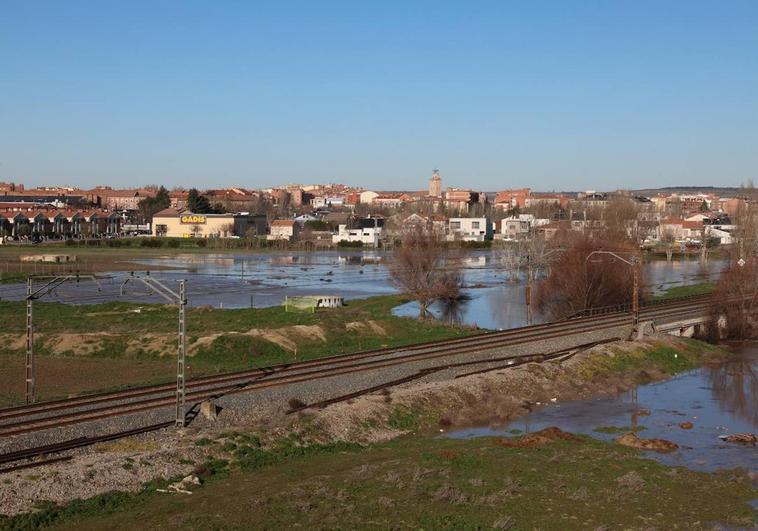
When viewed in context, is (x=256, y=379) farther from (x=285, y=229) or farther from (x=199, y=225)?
(x=285, y=229)

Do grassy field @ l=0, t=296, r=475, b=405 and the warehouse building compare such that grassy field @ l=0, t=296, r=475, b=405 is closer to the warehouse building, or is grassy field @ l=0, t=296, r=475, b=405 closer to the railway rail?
the railway rail

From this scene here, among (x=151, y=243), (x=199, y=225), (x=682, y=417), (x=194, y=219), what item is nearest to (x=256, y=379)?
(x=682, y=417)

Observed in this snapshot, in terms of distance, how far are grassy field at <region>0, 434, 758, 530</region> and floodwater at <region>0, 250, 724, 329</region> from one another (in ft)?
84.8

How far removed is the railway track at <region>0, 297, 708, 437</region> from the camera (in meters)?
20.5

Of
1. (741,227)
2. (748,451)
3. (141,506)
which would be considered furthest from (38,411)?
(741,227)

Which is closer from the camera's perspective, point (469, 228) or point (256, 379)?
point (256, 379)

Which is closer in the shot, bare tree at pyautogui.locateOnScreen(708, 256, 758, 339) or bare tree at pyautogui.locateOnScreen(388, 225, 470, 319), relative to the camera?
bare tree at pyautogui.locateOnScreen(708, 256, 758, 339)

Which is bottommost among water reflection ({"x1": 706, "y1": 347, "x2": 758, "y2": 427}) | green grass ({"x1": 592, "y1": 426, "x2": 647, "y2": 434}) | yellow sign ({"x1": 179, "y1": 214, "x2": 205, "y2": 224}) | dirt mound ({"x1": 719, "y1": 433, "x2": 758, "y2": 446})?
water reflection ({"x1": 706, "y1": 347, "x2": 758, "y2": 427})

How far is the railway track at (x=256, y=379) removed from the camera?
20531mm

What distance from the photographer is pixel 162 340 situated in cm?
3459

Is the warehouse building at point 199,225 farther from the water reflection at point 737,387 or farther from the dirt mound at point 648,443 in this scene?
the dirt mound at point 648,443

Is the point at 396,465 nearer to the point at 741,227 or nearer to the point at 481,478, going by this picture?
the point at 481,478

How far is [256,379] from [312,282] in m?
44.8

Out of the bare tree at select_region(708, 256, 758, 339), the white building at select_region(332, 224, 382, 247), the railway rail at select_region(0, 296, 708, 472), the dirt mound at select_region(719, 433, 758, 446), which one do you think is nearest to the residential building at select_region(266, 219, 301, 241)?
the white building at select_region(332, 224, 382, 247)
